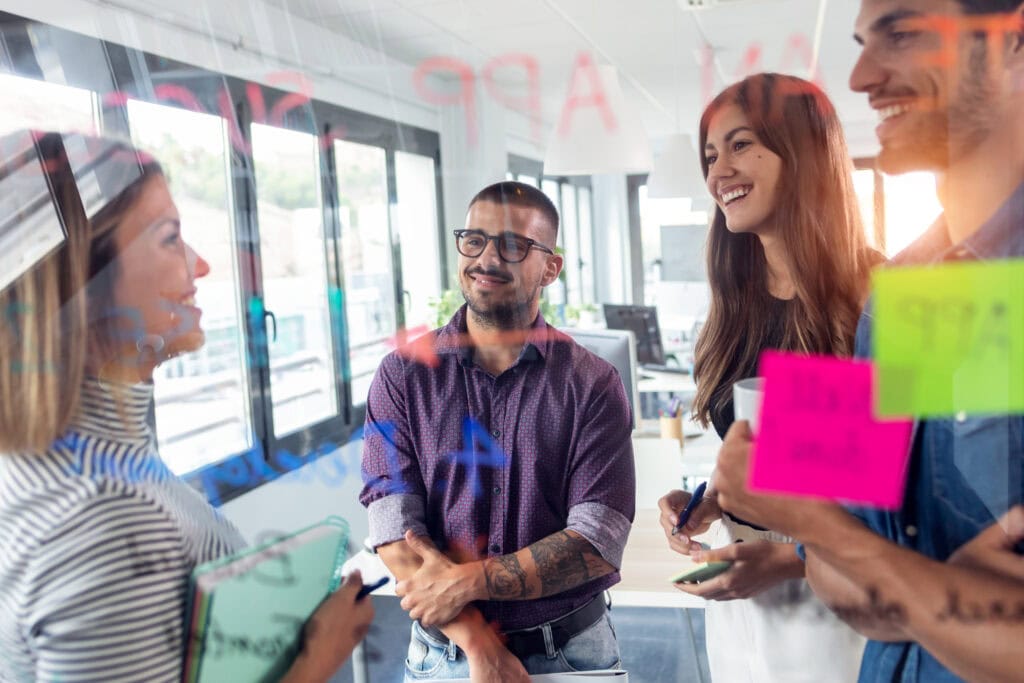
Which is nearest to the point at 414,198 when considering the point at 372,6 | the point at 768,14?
the point at 372,6

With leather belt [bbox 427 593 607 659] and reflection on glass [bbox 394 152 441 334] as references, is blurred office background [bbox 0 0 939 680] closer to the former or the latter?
reflection on glass [bbox 394 152 441 334]

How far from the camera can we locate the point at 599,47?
0.46 metres

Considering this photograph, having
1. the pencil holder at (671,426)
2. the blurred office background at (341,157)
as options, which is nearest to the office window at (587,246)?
the blurred office background at (341,157)

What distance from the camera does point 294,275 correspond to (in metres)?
0.46

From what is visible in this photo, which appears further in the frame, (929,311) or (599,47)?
(599,47)

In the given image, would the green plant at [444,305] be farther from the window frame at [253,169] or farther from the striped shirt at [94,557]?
the striped shirt at [94,557]

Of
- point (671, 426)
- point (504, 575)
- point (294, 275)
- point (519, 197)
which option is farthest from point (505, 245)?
point (671, 426)

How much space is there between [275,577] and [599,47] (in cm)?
37

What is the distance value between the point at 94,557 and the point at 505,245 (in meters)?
0.28

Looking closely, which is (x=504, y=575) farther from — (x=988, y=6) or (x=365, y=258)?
(x=988, y=6)

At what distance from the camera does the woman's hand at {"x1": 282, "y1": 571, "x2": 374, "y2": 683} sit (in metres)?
0.41

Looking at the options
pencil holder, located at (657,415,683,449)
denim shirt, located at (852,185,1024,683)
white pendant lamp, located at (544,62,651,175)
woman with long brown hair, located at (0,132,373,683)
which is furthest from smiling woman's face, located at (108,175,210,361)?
pencil holder, located at (657,415,683,449)

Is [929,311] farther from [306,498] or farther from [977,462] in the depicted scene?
[306,498]

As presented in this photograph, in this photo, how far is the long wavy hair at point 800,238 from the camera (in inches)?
13.1
